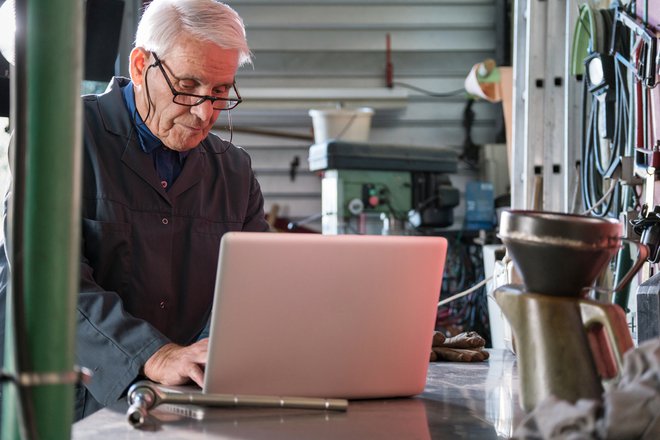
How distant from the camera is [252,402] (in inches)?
51.9

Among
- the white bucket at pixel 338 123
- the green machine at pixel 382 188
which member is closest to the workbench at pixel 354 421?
the green machine at pixel 382 188

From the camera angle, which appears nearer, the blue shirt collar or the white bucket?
the blue shirt collar

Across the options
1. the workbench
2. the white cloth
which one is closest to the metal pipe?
the workbench

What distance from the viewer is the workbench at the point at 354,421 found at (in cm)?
119

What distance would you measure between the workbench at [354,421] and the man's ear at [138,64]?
0.90m

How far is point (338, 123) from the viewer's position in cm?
628

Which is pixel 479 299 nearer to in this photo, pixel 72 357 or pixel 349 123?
pixel 349 123

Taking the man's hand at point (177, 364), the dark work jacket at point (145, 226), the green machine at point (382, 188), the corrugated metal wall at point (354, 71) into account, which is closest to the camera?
the man's hand at point (177, 364)

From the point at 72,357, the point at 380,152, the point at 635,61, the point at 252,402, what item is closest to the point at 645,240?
the point at 635,61

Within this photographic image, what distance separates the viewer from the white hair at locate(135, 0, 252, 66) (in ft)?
6.68

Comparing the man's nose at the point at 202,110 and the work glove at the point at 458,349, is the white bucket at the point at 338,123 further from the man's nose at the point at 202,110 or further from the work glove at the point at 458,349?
the work glove at the point at 458,349

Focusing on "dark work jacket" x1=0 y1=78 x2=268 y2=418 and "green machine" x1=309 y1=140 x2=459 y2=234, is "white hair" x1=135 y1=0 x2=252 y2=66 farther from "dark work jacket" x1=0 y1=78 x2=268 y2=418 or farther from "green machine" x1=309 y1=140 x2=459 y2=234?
"green machine" x1=309 y1=140 x2=459 y2=234

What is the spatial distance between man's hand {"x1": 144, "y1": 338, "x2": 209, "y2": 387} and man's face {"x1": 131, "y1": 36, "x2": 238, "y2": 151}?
627mm

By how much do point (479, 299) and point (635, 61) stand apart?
2563mm
